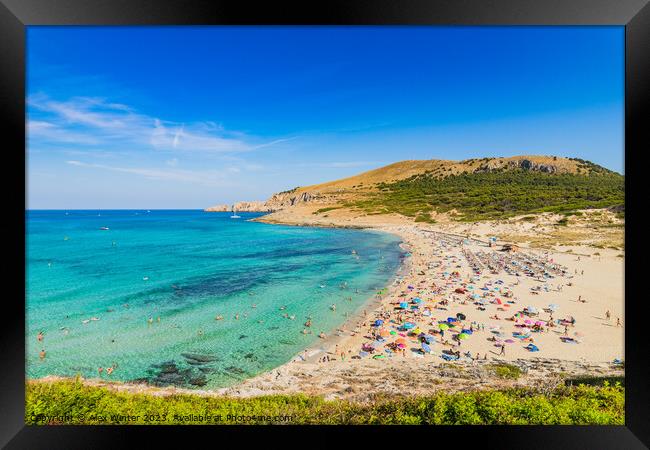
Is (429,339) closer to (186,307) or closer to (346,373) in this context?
(346,373)

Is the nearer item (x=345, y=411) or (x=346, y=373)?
(x=345, y=411)

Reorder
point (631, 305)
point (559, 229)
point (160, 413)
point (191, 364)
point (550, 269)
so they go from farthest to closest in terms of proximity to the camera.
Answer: point (559, 229) → point (550, 269) → point (191, 364) → point (160, 413) → point (631, 305)

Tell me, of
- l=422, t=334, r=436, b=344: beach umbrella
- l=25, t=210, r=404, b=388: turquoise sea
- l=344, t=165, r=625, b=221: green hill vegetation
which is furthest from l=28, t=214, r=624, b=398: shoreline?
l=344, t=165, r=625, b=221: green hill vegetation

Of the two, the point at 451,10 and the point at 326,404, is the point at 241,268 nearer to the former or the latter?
the point at 326,404

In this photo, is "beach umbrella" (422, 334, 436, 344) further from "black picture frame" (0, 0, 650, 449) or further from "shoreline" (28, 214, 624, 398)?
"black picture frame" (0, 0, 650, 449)

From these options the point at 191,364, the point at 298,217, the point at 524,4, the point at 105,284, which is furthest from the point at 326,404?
the point at 298,217

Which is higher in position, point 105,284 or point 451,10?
point 451,10

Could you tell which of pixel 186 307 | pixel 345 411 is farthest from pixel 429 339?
pixel 186 307

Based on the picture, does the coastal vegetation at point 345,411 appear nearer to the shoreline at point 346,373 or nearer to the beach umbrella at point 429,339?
the shoreline at point 346,373
